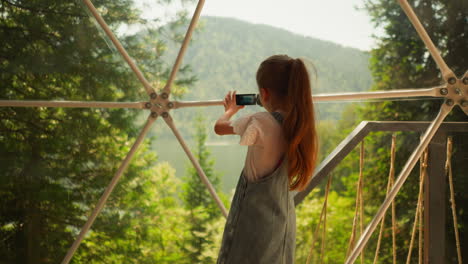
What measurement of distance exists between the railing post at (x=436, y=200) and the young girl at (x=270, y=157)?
82 cm

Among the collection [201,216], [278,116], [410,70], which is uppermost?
[410,70]

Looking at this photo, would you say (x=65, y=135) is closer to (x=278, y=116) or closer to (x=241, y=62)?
→ (x=241, y=62)

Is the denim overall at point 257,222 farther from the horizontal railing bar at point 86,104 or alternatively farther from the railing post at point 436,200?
the horizontal railing bar at point 86,104

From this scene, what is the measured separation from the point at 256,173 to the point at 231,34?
6.44 ft

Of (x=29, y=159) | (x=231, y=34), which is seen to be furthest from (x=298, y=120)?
(x=29, y=159)

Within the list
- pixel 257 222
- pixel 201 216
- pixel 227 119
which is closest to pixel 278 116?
pixel 227 119

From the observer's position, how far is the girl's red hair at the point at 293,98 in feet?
4.05

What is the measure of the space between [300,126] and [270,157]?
0.16 m

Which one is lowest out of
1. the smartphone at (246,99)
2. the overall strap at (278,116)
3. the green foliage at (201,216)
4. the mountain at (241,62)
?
the green foliage at (201,216)

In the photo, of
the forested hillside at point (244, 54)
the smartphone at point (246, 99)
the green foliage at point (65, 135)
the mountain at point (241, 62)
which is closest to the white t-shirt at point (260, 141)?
the smartphone at point (246, 99)

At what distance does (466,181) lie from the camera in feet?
6.22

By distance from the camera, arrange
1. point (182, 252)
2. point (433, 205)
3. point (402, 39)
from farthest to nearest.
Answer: point (182, 252) < point (402, 39) < point (433, 205)

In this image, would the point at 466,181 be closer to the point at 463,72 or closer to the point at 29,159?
the point at 463,72

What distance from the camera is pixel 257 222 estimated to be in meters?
1.28
